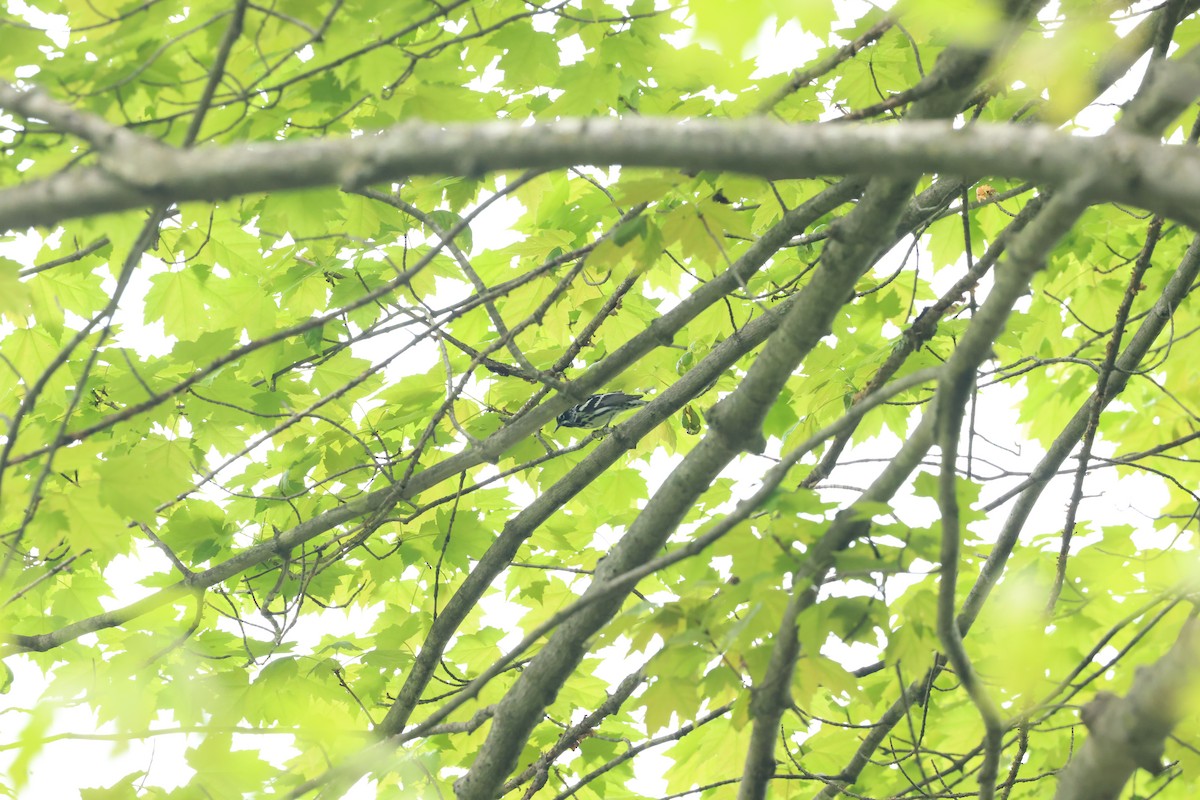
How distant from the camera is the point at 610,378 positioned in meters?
3.06

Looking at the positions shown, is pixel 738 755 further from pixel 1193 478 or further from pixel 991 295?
pixel 1193 478

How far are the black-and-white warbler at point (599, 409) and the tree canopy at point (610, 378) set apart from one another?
0.18 meters

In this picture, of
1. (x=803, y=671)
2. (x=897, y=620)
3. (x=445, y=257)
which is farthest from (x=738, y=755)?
(x=445, y=257)

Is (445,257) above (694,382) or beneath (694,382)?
above

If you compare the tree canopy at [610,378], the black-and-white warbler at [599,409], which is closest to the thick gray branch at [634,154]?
the tree canopy at [610,378]

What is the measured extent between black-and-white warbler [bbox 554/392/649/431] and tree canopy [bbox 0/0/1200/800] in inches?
7.2

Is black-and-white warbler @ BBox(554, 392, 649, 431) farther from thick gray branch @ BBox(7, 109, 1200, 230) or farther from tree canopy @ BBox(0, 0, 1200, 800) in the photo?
thick gray branch @ BBox(7, 109, 1200, 230)

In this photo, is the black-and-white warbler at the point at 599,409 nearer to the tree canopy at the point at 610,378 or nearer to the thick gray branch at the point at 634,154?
the tree canopy at the point at 610,378

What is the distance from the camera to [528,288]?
375 cm

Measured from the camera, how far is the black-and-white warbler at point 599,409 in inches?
159

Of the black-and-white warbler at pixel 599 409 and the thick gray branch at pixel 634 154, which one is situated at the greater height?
the black-and-white warbler at pixel 599 409

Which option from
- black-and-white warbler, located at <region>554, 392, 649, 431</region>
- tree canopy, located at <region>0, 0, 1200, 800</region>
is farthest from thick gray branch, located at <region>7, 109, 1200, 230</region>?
black-and-white warbler, located at <region>554, 392, 649, 431</region>

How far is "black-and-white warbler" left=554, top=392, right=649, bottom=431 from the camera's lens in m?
4.03

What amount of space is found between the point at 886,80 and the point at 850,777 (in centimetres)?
220
